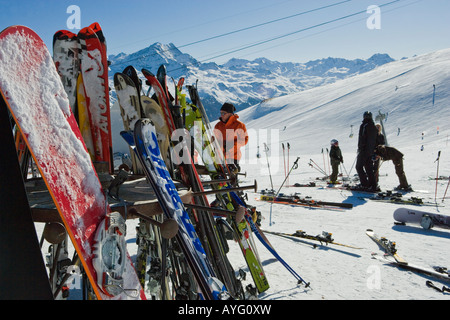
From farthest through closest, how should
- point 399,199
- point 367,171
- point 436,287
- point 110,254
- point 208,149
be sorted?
1. point 367,171
2. point 399,199
3. point 208,149
4. point 436,287
5. point 110,254

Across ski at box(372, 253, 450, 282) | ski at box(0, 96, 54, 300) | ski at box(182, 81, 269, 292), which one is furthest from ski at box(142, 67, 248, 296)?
ski at box(372, 253, 450, 282)

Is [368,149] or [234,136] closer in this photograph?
[234,136]

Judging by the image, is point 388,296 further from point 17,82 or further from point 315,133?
point 315,133

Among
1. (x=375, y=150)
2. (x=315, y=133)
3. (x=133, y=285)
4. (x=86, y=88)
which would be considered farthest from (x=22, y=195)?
(x=315, y=133)

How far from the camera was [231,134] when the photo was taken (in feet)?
16.0

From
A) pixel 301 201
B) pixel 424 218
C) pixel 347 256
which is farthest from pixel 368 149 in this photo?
pixel 347 256

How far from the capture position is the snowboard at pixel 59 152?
155 centimetres

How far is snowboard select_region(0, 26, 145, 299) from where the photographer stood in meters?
1.55

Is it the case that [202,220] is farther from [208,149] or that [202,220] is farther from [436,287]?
[436,287]

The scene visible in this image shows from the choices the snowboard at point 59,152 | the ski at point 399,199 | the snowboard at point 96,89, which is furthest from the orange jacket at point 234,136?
the ski at point 399,199

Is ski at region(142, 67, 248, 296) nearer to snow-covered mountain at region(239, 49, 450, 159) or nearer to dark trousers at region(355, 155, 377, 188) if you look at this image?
dark trousers at region(355, 155, 377, 188)

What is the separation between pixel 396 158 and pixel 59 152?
9296 mm

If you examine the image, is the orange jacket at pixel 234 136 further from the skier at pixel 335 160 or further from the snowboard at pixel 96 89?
the skier at pixel 335 160

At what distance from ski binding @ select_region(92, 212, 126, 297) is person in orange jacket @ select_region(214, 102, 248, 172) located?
3097 mm
